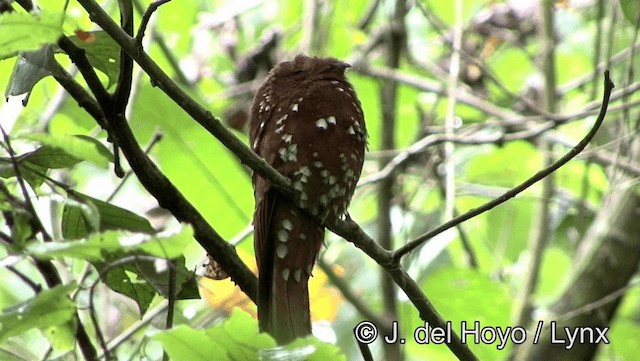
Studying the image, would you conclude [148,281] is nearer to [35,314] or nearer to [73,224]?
[73,224]

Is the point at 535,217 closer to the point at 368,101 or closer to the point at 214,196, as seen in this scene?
the point at 368,101

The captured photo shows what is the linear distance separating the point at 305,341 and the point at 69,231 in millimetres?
684

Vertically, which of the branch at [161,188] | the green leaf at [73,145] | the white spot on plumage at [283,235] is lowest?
the green leaf at [73,145]

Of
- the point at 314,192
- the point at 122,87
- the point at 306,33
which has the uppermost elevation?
the point at 306,33

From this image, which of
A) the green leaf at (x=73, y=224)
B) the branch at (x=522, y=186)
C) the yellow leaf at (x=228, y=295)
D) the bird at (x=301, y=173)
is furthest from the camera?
the yellow leaf at (x=228, y=295)

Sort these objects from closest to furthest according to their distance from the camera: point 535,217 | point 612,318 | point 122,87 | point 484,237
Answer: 1. point 122,87
2. point 612,318
3. point 535,217
4. point 484,237

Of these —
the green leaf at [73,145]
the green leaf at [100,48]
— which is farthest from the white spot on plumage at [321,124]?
the green leaf at [73,145]

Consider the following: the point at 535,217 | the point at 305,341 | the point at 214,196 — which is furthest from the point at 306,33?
the point at 305,341

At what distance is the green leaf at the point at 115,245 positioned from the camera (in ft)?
3.09

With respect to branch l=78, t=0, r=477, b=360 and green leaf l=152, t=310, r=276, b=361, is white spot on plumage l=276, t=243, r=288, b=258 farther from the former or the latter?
green leaf l=152, t=310, r=276, b=361

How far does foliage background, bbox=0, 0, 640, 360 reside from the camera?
2.51 metres

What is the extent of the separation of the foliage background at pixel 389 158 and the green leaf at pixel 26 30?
0.21m

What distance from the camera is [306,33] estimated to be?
11.3ft

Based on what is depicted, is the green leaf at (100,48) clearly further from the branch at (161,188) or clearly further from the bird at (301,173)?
the bird at (301,173)
